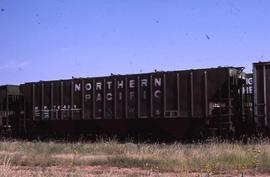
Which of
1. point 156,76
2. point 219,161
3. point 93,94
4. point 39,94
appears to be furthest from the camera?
point 39,94

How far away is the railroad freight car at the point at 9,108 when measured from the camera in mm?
32344

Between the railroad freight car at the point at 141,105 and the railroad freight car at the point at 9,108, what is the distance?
1.00 m

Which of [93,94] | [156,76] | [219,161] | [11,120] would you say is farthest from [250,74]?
[11,120]

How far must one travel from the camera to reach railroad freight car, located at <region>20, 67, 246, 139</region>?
24.7m

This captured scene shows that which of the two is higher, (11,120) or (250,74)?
(250,74)

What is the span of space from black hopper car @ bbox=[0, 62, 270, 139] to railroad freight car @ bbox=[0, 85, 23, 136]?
6 centimetres

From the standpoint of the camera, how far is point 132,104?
2720cm

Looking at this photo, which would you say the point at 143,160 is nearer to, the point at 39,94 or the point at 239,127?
the point at 239,127

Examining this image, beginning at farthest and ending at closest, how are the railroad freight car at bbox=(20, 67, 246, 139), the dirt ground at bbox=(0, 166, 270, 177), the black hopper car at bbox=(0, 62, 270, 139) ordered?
the railroad freight car at bbox=(20, 67, 246, 139)
the black hopper car at bbox=(0, 62, 270, 139)
the dirt ground at bbox=(0, 166, 270, 177)

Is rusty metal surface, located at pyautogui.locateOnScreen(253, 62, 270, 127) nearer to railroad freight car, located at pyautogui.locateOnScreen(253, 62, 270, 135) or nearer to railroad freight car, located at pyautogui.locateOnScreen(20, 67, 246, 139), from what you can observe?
railroad freight car, located at pyautogui.locateOnScreen(253, 62, 270, 135)

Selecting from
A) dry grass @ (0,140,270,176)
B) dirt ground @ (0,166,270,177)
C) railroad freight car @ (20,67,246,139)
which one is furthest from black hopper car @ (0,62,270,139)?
dirt ground @ (0,166,270,177)

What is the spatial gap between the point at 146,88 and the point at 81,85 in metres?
4.19

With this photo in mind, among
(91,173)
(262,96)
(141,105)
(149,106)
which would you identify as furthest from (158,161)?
(141,105)

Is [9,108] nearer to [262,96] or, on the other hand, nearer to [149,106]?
[149,106]
